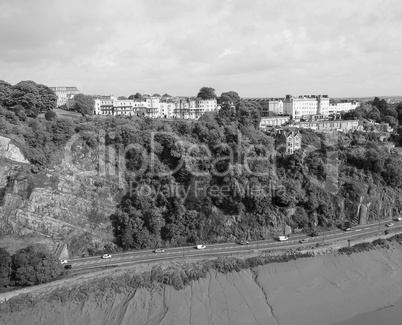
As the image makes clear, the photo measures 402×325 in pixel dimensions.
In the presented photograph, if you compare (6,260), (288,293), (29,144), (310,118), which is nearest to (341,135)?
(310,118)

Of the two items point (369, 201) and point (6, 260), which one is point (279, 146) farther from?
point (6, 260)

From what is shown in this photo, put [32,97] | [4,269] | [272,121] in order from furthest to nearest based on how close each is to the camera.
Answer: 1. [272,121]
2. [32,97]
3. [4,269]

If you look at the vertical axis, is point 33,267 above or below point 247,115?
below

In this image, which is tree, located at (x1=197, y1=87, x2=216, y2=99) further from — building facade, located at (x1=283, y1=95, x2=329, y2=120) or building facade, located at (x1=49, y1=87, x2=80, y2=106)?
building facade, located at (x1=49, y1=87, x2=80, y2=106)

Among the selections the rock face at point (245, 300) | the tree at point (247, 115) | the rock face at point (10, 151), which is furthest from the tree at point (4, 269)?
the tree at point (247, 115)

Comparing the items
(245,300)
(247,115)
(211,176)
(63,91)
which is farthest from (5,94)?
(245,300)

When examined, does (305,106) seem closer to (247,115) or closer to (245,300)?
(247,115)
